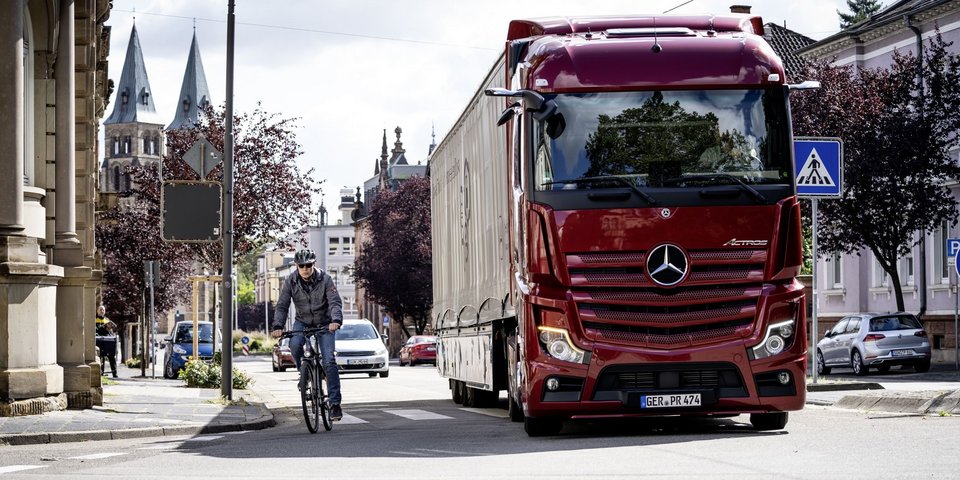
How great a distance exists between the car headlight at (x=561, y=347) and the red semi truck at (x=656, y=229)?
1 cm

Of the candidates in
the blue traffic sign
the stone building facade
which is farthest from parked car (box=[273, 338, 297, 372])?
the stone building facade

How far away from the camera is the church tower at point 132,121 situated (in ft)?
546

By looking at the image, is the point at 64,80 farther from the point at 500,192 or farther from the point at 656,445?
the point at 656,445

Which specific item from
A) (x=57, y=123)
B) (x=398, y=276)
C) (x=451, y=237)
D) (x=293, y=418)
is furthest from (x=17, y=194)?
(x=398, y=276)

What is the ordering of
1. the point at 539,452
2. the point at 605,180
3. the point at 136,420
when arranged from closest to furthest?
the point at 539,452
the point at 605,180
the point at 136,420

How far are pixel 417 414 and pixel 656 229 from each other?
302 inches

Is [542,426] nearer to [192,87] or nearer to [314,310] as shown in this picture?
[314,310]

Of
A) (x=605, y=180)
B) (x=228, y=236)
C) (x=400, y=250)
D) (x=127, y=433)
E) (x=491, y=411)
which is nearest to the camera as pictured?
(x=605, y=180)

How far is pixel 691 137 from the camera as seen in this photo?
1338 centimetres

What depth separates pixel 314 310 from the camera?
641 inches

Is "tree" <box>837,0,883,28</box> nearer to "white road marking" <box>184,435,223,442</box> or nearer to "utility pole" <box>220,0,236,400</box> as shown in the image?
"utility pole" <box>220,0,236,400</box>

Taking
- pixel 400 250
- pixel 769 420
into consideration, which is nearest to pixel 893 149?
pixel 769 420

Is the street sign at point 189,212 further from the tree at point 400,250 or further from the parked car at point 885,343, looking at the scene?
the tree at point 400,250

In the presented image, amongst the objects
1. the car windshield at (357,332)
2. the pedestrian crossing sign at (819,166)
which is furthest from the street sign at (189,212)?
the car windshield at (357,332)
